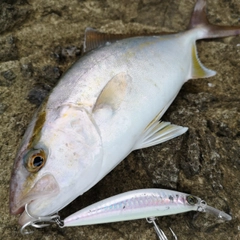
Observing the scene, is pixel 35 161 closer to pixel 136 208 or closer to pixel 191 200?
pixel 136 208

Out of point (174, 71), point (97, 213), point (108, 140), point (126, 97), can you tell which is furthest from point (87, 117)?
point (174, 71)

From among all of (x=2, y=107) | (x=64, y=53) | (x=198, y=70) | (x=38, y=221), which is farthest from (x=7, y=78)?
(x=198, y=70)

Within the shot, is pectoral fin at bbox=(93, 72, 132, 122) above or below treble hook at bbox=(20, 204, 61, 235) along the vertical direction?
above

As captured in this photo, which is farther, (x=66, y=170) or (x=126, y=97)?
(x=126, y=97)

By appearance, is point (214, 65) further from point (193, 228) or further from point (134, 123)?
point (193, 228)

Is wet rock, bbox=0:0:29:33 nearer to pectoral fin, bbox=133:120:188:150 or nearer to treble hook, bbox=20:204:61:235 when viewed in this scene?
pectoral fin, bbox=133:120:188:150

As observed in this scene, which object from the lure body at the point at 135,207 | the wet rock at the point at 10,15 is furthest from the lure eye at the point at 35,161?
the wet rock at the point at 10,15

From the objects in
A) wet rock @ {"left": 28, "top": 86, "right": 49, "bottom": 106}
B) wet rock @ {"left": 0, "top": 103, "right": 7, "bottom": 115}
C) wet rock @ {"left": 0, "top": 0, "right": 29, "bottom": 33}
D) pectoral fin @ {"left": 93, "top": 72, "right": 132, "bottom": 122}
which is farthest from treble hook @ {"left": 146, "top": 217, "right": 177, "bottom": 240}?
wet rock @ {"left": 0, "top": 0, "right": 29, "bottom": 33}
